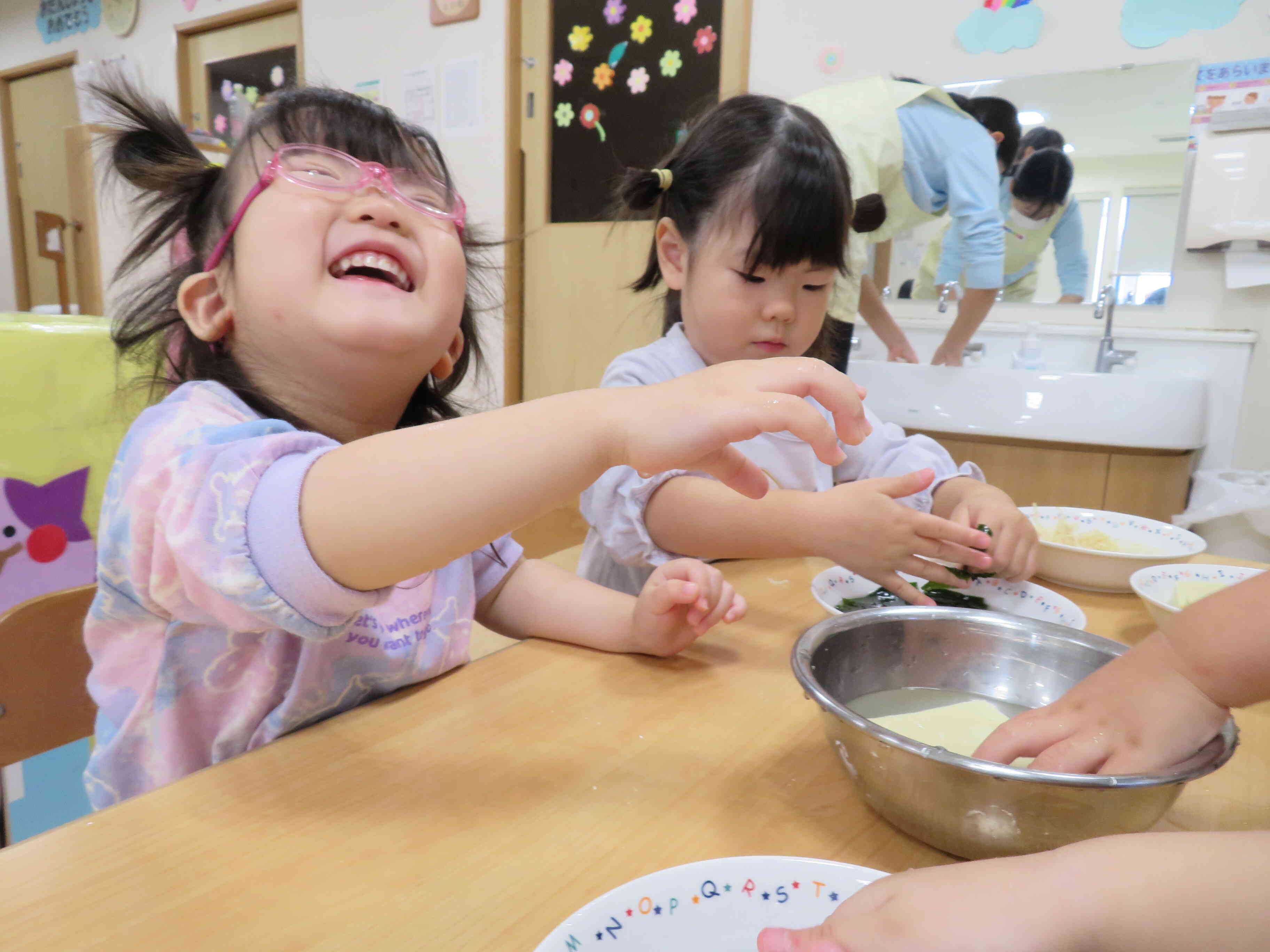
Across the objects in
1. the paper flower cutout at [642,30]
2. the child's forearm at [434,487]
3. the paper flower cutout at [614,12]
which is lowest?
the child's forearm at [434,487]

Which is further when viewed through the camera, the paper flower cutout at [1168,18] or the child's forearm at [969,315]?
the child's forearm at [969,315]

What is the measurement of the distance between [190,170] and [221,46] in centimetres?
351

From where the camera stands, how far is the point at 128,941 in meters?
0.31

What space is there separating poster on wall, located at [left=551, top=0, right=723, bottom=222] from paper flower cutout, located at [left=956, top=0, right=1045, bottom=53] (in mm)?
697

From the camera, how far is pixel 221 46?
3.45m

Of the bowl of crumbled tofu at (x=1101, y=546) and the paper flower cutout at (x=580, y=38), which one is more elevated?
the paper flower cutout at (x=580, y=38)

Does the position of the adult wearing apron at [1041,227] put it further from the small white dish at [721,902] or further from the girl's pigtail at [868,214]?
the small white dish at [721,902]

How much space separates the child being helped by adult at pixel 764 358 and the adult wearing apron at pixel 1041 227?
97 cm

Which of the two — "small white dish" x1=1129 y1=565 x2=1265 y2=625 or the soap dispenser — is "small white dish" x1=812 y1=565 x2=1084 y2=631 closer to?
"small white dish" x1=1129 y1=565 x2=1265 y2=625

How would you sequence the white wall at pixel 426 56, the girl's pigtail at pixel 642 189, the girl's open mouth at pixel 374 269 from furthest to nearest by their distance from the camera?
1. the white wall at pixel 426 56
2. the girl's pigtail at pixel 642 189
3. the girl's open mouth at pixel 374 269

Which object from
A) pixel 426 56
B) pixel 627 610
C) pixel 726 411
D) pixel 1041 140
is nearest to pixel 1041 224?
pixel 1041 140

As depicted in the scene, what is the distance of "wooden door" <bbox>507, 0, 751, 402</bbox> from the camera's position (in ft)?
8.57

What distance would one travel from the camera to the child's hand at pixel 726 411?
0.42m

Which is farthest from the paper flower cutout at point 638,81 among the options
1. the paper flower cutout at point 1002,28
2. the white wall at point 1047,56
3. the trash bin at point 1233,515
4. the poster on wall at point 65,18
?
the poster on wall at point 65,18
